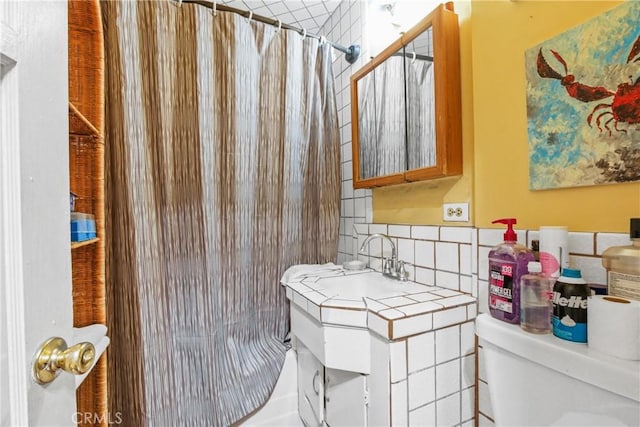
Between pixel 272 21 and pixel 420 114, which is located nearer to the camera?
pixel 420 114

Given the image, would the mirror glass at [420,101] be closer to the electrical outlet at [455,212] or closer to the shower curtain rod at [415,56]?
the shower curtain rod at [415,56]

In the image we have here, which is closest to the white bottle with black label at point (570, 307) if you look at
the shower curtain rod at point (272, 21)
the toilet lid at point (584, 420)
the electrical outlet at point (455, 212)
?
the toilet lid at point (584, 420)

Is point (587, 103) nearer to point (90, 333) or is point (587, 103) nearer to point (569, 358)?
point (569, 358)

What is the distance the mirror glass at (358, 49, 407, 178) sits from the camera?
1.16 m

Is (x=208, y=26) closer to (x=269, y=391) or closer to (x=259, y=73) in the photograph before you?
(x=259, y=73)

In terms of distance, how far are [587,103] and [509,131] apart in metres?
0.18

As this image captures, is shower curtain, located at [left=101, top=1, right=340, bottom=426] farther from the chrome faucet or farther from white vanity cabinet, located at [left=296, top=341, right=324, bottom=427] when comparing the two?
the chrome faucet

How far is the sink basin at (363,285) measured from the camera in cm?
108

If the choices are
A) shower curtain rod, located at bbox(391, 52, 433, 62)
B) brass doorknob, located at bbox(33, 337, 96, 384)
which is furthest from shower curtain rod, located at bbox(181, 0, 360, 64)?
brass doorknob, located at bbox(33, 337, 96, 384)

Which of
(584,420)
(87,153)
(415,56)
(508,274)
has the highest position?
(415,56)

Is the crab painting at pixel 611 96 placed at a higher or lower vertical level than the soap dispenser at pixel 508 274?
higher

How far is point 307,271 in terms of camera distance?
51.2 inches

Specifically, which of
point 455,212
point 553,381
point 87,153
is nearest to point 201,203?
point 87,153

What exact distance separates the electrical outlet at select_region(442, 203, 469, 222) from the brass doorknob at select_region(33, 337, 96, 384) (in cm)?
99
